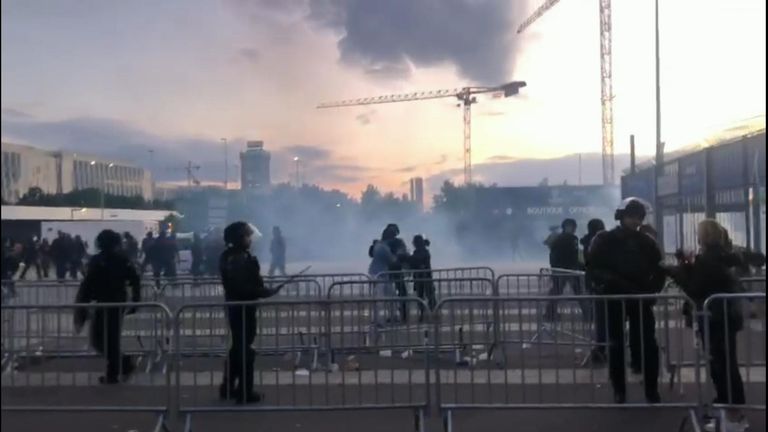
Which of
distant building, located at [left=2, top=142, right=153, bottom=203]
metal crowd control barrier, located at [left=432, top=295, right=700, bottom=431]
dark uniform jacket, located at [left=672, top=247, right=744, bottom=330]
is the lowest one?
metal crowd control barrier, located at [left=432, top=295, right=700, bottom=431]

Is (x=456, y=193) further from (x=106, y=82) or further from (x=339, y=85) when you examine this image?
(x=106, y=82)

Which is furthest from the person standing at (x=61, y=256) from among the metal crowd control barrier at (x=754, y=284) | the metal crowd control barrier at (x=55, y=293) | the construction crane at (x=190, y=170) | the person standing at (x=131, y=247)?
the metal crowd control barrier at (x=754, y=284)

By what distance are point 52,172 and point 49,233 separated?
0.55 m

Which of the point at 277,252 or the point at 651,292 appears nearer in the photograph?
the point at 651,292

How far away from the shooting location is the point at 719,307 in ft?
20.7

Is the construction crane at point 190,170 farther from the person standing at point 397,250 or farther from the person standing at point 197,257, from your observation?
the person standing at point 397,250

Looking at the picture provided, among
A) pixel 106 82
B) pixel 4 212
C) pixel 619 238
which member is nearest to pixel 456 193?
pixel 619 238

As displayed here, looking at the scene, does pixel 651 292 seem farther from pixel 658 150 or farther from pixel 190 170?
pixel 190 170

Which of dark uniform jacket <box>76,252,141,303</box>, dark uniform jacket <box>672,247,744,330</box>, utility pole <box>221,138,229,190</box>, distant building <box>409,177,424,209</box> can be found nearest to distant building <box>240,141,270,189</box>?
utility pole <box>221,138,229,190</box>

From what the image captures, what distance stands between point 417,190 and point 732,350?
Answer: 15.1 ft

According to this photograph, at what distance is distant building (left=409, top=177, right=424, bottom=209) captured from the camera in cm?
1008

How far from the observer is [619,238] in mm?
7117

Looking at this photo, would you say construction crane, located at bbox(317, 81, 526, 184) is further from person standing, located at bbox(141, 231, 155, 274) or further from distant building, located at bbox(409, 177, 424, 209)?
person standing, located at bbox(141, 231, 155, 274)

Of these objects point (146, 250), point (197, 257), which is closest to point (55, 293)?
point (146, 250)
